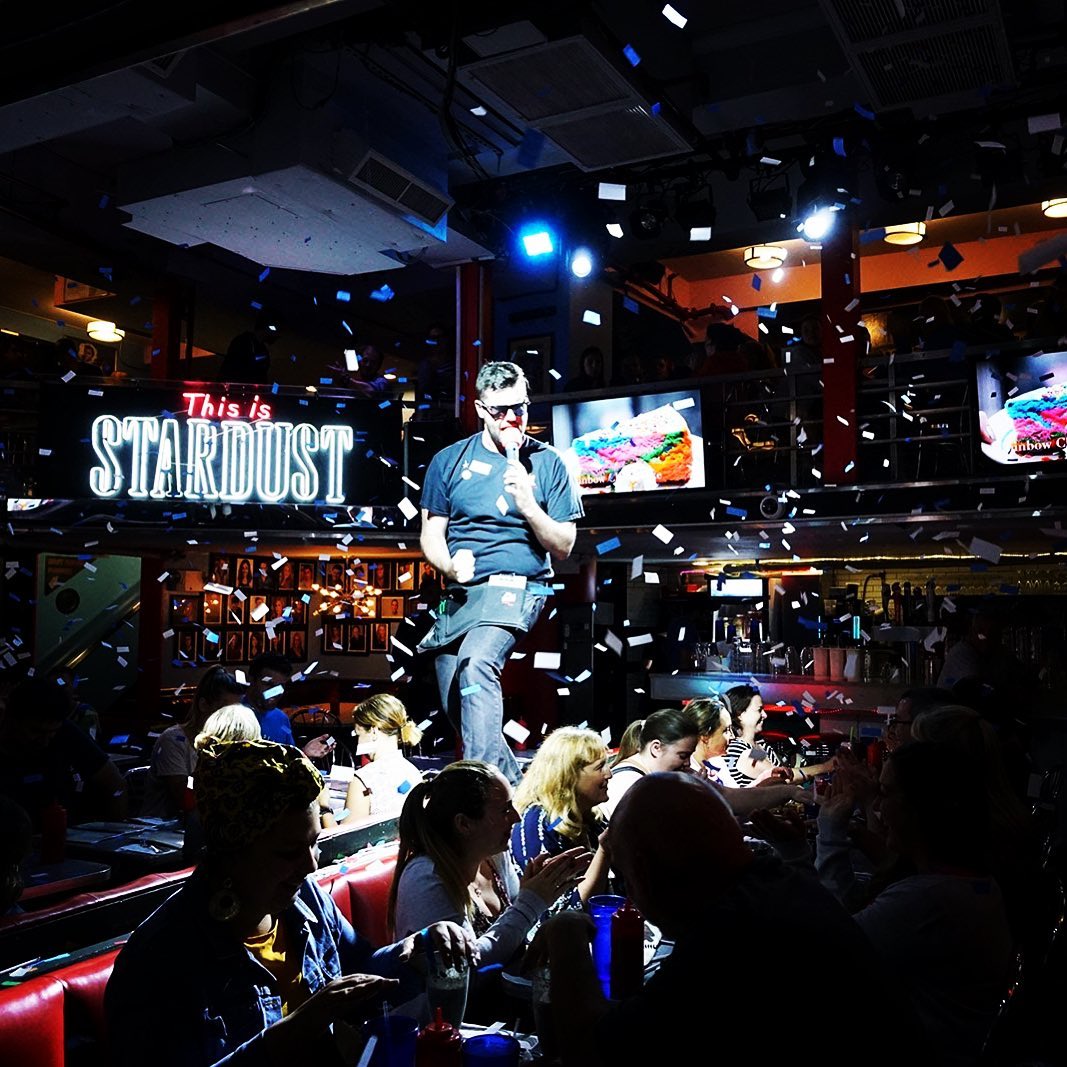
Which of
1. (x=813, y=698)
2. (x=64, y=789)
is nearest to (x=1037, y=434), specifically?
(x=813, y=698)

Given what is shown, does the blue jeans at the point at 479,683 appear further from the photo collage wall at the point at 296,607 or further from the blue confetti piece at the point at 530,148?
the photo collage wall at the point at 296,607

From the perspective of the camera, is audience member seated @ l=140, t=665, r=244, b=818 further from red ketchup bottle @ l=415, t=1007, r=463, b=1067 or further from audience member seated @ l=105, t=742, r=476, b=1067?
red ketchup bottle @ l=415, t=1007, r=463, b=1067

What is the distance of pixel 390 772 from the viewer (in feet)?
17.4

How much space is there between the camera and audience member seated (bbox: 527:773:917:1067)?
1620 mm

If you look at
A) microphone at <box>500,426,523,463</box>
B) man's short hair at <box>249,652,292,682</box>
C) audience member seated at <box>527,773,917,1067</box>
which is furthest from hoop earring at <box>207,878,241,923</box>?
man's short hair at <box>249,652,292,682</box>

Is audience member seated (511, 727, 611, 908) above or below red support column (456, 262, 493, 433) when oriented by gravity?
below

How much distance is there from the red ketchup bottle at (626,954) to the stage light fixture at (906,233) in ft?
32.2

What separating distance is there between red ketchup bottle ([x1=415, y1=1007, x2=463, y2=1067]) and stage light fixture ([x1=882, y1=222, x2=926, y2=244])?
1038 cm

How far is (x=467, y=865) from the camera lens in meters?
3.00

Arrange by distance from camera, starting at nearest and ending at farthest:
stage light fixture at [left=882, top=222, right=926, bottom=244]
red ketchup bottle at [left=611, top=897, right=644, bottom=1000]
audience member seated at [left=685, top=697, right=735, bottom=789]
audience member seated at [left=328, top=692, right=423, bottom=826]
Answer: red ketchup bottle at [left=611, top=897, right=644, bottom=1000] → audience member seated at [left=328, top=692, right=423, bottom=826] → audience member seated at [left=685, top=697, right=735, bottom=789] → stage light fixture at [left=882, top=222, right=926, bottom=244]

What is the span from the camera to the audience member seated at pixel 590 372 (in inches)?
424

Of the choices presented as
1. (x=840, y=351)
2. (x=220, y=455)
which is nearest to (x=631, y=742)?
(x=840, y=351)

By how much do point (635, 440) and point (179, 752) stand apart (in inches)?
207

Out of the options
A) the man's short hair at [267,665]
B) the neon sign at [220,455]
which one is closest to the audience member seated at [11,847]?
the man's short hair at [267,665]
